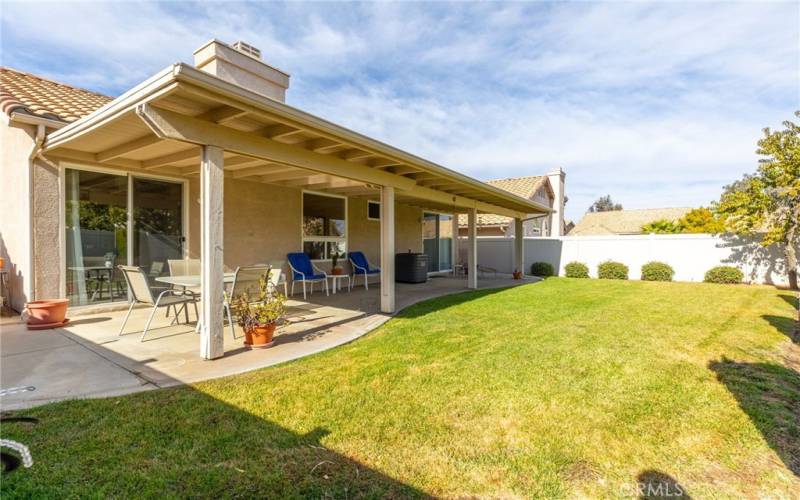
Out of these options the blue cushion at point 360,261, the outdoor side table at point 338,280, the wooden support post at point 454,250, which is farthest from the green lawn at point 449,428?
the wooden support post at point 454,250

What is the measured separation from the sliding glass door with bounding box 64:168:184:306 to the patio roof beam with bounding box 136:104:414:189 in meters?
3.39

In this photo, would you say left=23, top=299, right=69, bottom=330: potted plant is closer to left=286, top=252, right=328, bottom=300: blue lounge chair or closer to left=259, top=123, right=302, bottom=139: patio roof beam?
left=259, top=123, right=302, bottom=139: patio roof beam

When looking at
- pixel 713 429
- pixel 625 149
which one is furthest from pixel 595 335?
pixel 625 149

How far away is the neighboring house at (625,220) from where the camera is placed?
3022 centimetres

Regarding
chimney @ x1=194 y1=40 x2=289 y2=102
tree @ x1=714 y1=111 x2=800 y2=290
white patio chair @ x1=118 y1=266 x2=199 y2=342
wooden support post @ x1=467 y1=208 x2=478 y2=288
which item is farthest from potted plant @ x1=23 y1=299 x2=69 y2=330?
tree @ x1=714 y1=111 x2=800 y2=290

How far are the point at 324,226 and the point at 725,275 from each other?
41.2ft

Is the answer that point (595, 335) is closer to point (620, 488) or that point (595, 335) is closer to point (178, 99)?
point (620, 488)

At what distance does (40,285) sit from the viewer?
5523 mm

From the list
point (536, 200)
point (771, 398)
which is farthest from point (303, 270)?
point (536, 200)

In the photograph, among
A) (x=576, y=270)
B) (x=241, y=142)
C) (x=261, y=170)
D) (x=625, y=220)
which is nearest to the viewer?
(x=241, y=142)

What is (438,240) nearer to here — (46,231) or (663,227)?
(46,231)

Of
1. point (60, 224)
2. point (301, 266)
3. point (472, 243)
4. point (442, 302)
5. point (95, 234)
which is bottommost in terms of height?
point (442, 302)

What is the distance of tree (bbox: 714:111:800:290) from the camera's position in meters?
10.6

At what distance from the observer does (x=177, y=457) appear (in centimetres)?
222
